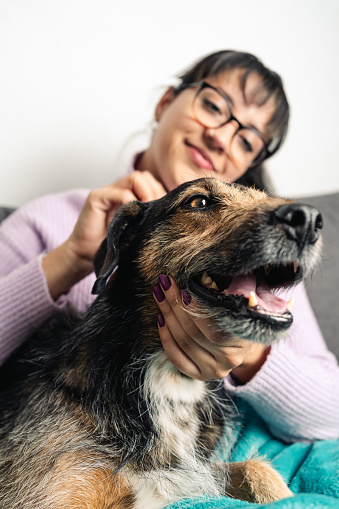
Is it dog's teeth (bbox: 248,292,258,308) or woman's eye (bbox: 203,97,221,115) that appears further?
woman's eye (bbox: 203,97,221,115)

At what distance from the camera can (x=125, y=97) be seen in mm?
2637

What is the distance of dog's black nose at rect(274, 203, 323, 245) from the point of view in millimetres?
910

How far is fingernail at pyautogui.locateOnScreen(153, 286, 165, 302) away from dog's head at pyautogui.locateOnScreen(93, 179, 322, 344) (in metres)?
0.04

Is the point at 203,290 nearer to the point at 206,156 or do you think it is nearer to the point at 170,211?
the point at 170,211

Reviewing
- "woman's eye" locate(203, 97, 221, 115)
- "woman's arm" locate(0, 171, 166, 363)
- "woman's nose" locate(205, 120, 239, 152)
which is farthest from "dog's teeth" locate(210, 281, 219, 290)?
"woman's eye" locate(203, 97, 221, 115)

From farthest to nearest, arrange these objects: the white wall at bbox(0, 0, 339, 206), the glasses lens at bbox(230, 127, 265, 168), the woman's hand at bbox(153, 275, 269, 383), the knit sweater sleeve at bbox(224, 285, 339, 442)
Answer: the white wall at bbox(0, 0, 339, 206)
the glasses lens at bbox(230, 127, 265, 168)
the knit sweater sleeve at bbox(224, 285, 339, 442)
the woman's hand at bbox(153, 275, 269, 383)

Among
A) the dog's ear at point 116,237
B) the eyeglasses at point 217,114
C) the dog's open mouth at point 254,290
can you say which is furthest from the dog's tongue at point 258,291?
the eyeglasses at point 217,114

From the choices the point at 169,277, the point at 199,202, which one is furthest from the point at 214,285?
the point at 199,202

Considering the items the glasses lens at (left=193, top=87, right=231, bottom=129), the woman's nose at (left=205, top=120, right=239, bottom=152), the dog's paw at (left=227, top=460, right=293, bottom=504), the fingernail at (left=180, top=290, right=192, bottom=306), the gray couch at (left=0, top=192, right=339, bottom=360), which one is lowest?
the gray couch at (left=0, top=192, right=339, bottom=360)

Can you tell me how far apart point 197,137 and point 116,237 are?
919 mm

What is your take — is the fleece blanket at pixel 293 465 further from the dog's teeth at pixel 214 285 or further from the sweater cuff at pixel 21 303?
the sweater cuff at pixel 21 303

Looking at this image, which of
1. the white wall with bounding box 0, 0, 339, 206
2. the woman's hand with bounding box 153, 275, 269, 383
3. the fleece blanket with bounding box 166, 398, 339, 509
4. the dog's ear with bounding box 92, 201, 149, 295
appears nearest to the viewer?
the fleece blanket with bounding box 166, 398, 339, 509

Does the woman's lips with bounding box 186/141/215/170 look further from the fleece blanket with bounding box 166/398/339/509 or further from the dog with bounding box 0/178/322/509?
the fleece blanket with bounding box 166/398/339/509

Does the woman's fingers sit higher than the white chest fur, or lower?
higher
